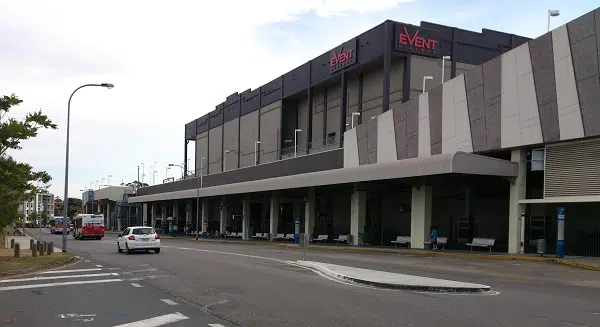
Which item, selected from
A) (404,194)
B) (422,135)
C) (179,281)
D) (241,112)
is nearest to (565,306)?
(179,281)

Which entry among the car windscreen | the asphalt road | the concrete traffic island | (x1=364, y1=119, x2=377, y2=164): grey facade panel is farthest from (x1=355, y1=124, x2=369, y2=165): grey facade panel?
the concrete traffic island

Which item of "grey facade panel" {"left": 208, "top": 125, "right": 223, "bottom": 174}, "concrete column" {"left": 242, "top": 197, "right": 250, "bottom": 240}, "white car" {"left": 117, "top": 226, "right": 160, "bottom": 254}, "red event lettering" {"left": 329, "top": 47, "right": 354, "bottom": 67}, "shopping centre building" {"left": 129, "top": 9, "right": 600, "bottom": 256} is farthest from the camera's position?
"grey facade panel" {"left": 208, "top": 125, "right": 223, "bottom": 174}

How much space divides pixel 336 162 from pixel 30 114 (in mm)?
28886

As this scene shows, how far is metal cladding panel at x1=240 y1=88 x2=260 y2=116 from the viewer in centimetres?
6762

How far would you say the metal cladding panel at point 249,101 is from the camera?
2662 inches

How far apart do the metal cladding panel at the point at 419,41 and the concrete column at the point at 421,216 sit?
41.1ft

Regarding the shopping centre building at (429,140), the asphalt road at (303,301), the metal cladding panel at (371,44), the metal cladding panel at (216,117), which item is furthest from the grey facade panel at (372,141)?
the metal cladding panel at (216,117)

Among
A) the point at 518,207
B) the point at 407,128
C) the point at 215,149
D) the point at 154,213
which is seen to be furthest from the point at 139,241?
the point at 154,213

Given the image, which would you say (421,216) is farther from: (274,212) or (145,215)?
(145,215)

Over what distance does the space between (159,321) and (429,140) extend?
28600 mm

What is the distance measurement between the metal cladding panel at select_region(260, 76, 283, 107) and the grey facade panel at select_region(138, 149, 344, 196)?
807 centimetres

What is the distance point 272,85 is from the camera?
63906 mm

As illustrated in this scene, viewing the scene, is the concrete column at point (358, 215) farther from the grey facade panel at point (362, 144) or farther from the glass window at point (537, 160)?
the glass window at point (537, 160)

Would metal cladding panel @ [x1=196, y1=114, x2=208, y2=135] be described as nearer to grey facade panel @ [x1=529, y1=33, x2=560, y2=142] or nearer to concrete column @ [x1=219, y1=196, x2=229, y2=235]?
concrete column @ [x1=219, y1=196, x2=229, y2=235]
